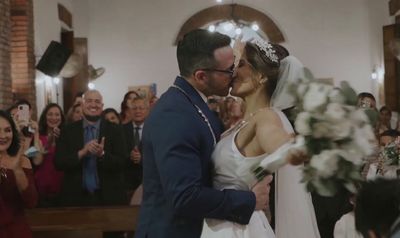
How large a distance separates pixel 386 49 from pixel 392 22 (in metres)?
0.66

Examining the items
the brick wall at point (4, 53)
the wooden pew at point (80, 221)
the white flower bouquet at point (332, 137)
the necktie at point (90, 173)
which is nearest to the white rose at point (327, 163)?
the white flower bouquet at point (332, 137)

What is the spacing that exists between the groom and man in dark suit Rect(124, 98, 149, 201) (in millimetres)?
3294

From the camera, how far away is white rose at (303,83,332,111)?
1916mm

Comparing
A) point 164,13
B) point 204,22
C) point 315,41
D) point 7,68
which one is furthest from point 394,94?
point 7,68

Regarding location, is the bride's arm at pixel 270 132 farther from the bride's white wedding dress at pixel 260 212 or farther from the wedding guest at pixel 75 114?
the wedding guest at pixel 75 114

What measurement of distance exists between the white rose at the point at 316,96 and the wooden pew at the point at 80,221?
350cm

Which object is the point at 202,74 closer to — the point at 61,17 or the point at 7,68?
the point at 7,68

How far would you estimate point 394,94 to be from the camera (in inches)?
523

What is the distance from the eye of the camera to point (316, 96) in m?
1.93

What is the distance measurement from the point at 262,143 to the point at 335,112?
51 cm

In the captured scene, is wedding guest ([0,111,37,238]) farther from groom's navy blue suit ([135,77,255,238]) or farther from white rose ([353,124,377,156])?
white rose ([353,124,377,156])

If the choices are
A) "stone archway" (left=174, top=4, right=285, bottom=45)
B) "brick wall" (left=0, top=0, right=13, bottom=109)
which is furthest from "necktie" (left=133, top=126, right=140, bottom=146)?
"stone archway" (left=174, top=4, right=285, bottom=45)

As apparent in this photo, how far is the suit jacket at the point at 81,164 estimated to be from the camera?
5.30 m

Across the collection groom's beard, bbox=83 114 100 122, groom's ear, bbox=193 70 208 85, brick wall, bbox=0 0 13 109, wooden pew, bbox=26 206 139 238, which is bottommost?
wooden pew, bbox=26 206 139 238
